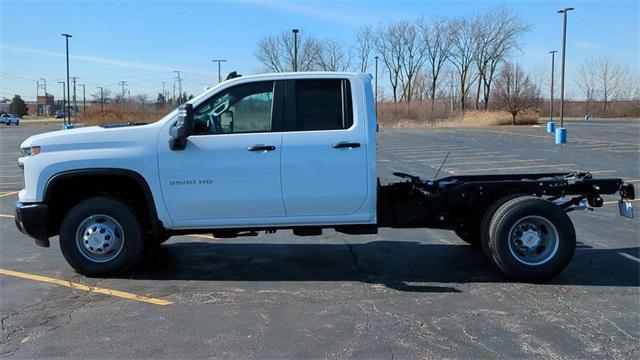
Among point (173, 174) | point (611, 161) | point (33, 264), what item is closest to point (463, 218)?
point (173, 174)

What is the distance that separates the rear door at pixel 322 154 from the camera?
5.62 m

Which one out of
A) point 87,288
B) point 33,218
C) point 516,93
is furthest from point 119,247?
point 516,93

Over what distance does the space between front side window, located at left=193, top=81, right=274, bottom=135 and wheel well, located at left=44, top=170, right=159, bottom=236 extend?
0.88m

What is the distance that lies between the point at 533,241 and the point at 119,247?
170 inches

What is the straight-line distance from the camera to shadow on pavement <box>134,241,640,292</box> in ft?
19.4

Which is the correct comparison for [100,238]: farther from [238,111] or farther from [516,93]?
[516,93]

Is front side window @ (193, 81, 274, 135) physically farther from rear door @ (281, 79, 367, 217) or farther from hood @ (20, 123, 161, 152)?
hood @ (20, 123, 161, 152)

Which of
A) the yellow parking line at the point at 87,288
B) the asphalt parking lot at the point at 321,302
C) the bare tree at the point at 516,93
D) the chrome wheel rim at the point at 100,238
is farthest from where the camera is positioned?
the bare tree at the point at 516,93

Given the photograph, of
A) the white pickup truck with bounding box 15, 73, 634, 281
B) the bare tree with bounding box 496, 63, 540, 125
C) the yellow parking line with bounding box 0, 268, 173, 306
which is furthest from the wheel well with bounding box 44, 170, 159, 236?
the bare tree with bounding box 496, 63, 540, 125

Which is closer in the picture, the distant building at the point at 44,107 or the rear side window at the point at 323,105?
the rear side window at the point at 323,105

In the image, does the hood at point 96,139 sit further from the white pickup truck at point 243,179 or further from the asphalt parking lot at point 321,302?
the asphalt parking lot at point 321,302

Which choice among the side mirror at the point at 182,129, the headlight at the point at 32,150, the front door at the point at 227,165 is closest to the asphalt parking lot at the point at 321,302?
the front door at the point at 227,165

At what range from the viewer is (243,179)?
5645mm

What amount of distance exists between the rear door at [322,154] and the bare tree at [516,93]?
188ft
